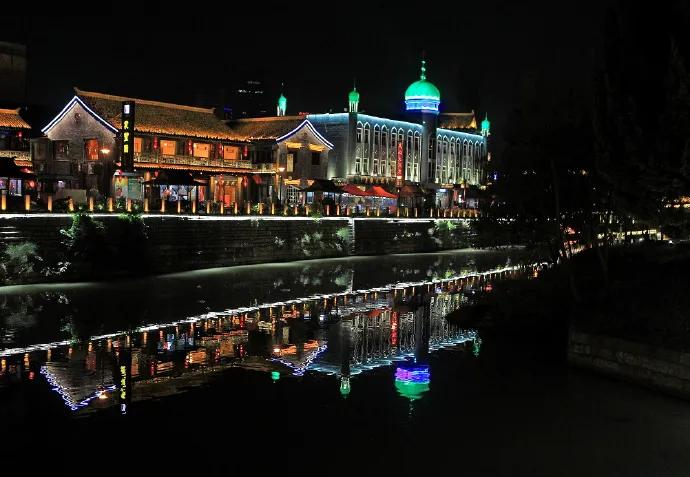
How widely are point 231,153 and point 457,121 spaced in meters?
59.0

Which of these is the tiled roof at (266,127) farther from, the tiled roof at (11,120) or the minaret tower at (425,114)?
the minaret tower at (425,114)

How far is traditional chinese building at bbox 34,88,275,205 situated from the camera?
196 feet

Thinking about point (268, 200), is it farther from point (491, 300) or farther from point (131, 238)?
point (491, 300)

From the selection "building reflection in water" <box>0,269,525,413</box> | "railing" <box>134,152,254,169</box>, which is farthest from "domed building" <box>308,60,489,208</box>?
"building reflection in water" <box>0,269,525,413</box>

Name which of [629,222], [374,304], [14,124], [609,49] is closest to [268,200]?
[14,124]

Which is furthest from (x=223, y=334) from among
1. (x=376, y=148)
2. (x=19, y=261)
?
(x=376, y=148)

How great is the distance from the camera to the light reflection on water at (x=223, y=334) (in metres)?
21.1

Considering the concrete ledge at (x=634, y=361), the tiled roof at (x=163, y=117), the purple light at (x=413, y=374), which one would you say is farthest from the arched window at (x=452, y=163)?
the concrete ledge at (x=634, y=361)

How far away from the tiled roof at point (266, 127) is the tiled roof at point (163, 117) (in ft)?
8.90

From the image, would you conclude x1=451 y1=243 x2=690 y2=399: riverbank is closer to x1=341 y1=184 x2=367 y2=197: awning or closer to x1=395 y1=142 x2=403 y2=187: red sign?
x1=341 y1=184 x2=367 y2=197: awning

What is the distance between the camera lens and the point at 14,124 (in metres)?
61.9

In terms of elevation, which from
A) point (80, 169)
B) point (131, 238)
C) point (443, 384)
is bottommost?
point (443, 384)

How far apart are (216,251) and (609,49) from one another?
Result: 35.9m

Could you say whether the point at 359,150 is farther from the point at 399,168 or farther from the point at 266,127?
the point at 266,127
